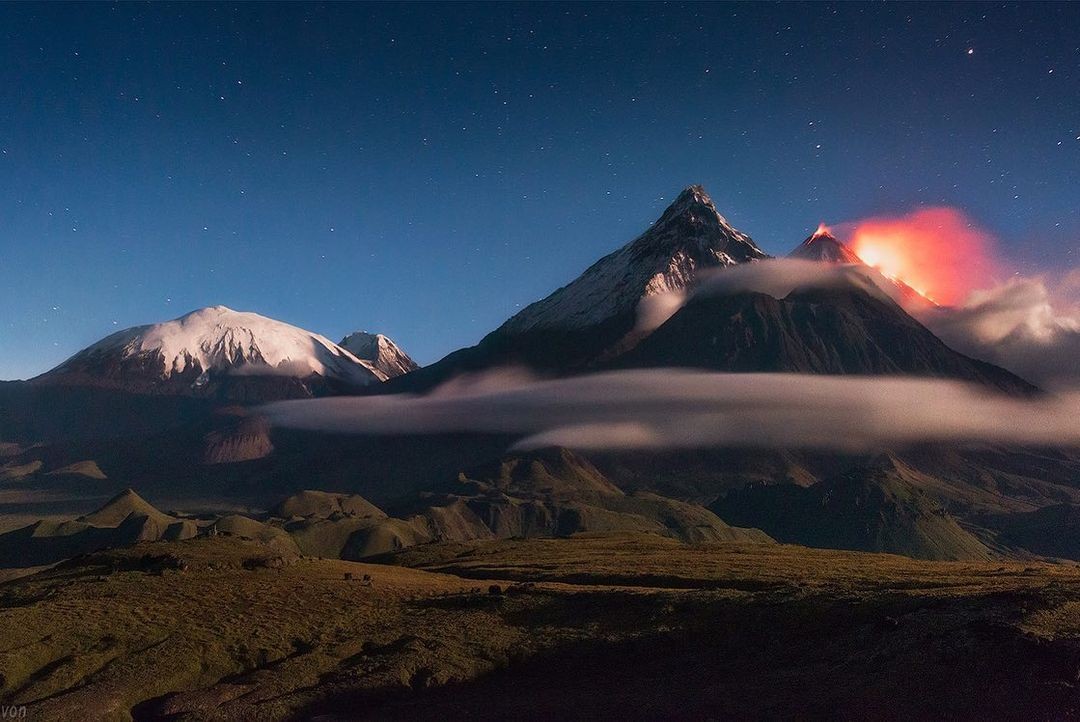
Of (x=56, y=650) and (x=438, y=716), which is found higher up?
(x=56, y=650)

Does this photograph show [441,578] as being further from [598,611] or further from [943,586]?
[943,586]

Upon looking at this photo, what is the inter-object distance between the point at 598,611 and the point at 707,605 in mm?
12257

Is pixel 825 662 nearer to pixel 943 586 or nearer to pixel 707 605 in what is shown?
pixel 707 605

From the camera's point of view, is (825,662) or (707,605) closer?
(825,662)

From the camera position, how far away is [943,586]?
290ft

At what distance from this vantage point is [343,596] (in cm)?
10506

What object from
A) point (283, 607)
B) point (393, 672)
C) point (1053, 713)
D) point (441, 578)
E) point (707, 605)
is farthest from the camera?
point (441, 578)

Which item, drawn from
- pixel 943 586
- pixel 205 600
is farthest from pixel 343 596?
pixel 943 586

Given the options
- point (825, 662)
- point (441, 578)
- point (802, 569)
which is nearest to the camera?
point (825, 662)

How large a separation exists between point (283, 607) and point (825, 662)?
65401 millimetres

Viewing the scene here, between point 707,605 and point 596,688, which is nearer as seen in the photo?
point 596,688

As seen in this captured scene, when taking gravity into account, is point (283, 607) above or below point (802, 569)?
above

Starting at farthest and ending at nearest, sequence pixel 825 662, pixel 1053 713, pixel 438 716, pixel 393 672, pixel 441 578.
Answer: pixel 441 578 < pixel 393 672 < pixel 438 716 < pixel 825 662 < pixel 1053 713

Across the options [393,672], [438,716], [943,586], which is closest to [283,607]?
[393,672]
